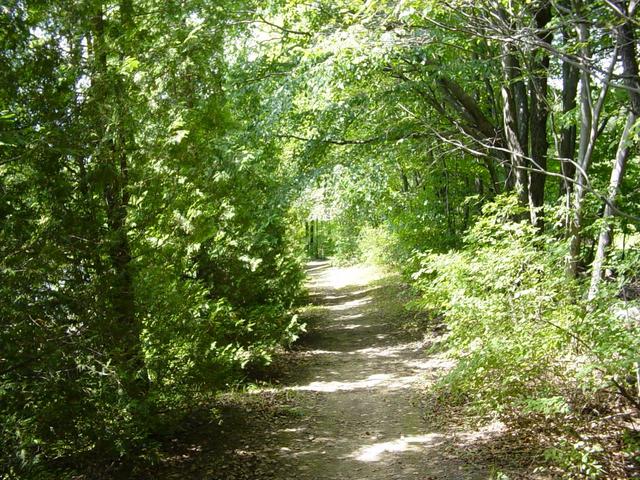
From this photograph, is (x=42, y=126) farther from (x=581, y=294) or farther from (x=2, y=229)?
(x=581, y=294)

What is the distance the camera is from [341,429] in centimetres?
707

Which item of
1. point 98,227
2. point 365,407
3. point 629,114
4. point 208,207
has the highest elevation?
point 629,114

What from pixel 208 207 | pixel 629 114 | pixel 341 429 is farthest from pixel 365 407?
pixel 629 114

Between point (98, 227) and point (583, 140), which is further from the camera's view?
point (583, 140)

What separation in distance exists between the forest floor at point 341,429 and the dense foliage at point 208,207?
0.66 meters

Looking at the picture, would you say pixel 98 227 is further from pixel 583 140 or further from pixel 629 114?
pixel 583 140

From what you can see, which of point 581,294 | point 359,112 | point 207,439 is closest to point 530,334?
point 581,294

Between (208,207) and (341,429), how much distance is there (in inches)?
156

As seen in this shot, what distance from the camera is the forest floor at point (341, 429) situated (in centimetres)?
564

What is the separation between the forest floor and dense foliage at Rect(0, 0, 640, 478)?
0.66 meters

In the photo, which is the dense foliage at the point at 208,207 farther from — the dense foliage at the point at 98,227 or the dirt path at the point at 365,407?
the dirt path at the point at 365,407

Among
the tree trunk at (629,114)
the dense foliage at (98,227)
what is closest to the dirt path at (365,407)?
the dense foliage at (98,227)

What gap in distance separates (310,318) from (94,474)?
11679 mm

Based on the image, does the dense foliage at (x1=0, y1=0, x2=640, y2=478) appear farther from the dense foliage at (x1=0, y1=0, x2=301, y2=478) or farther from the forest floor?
the forest floor
